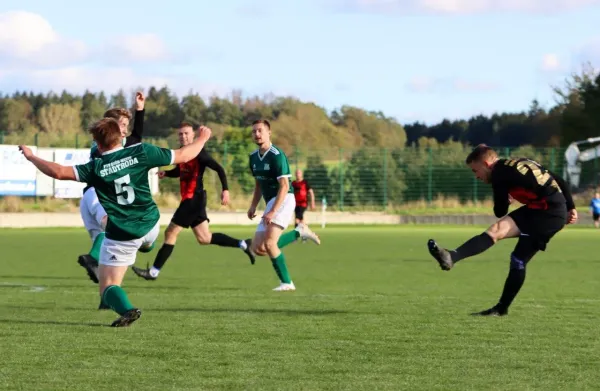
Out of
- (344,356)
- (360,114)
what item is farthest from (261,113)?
(344,356)

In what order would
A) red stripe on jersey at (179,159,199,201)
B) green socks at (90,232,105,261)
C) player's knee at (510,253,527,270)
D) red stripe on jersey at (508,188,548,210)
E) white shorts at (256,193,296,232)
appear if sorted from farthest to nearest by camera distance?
1. red stripe on jersey at (179,159,199,201)
2. white shorts at (256,193,296,232)
3. green socks at (90,232,105,261)
4. player's knee at (510,253,527,270)
5. red stripe on jersey at (508,188,548,210)

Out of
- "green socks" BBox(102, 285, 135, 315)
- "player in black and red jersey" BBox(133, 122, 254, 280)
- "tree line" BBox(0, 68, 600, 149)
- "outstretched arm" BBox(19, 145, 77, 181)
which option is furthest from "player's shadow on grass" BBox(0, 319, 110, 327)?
"tree line" BBox(0, 68, 600, 149)

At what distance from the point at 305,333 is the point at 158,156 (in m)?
1.71

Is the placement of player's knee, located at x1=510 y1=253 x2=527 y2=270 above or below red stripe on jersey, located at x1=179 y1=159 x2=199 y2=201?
below

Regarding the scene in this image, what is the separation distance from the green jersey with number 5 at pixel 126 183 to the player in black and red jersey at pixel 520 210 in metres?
2.37

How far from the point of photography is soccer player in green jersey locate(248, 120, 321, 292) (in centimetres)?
1246

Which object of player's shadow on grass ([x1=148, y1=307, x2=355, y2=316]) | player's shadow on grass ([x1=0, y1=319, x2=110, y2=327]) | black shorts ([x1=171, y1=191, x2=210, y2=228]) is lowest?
Result: player's shadow on grass ([x1=148, y1=307, x2=355, y2=316])

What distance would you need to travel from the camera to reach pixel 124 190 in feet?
27.8

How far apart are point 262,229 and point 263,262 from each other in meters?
6.30

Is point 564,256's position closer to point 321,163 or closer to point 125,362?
point 125,362

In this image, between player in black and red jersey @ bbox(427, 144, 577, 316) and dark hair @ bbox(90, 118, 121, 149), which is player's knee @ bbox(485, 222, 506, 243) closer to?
player in black and red jersey @ bbox(427, 144, 577, 316)

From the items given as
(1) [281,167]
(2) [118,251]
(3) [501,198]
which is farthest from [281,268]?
(2) [118,251]

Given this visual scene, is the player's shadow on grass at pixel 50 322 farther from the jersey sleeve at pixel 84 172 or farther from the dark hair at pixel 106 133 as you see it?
the dark hair at pixel 106 133

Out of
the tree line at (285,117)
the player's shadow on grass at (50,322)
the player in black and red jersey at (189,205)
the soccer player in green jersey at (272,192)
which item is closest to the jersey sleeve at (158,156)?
the player's shadow on grass at (50,322)
